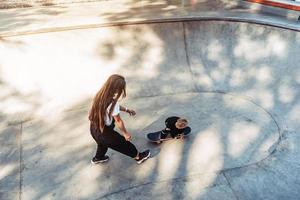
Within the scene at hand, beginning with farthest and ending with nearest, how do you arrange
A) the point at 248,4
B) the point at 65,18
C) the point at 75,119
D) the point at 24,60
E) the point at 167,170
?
the point at 248,4
the point at 65,18
the point at 24,60
the point at 75,119
the point at 167,170

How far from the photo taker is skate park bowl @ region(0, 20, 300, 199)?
15.8ft

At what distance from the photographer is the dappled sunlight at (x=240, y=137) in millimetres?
5258

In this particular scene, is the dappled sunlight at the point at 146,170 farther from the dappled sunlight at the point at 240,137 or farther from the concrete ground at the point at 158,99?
the dappled sunlight at the point at 240,137

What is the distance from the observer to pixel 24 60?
6.77 metres

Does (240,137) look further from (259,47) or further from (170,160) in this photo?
(259,47)

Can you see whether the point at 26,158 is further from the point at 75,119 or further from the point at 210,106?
the point at 210,106

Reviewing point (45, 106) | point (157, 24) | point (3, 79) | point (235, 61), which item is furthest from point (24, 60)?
point (235, 61)

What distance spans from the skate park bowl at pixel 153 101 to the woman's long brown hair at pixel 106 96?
1.14 m

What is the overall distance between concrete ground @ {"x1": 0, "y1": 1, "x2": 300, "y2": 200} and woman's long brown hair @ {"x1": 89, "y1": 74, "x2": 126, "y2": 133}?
1.14m

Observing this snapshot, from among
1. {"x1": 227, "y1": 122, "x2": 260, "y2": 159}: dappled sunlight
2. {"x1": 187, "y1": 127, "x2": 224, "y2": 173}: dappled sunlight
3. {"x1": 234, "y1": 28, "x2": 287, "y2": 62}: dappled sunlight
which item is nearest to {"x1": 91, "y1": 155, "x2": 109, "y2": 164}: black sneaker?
{"x1": 187, "y1": 127, "x2": 224, "y2": 173}: dappled sunlight

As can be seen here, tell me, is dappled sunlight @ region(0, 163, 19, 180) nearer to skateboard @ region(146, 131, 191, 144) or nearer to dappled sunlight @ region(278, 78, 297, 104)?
skateboard @ region(146, 131, 191, 144)

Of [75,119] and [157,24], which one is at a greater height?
[157,24]

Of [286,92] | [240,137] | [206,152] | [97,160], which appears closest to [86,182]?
[97,160]

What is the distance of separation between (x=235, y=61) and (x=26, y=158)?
5.22 metres
